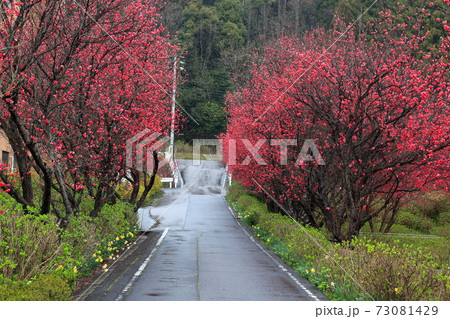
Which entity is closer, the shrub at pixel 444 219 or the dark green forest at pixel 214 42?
the shrub at pixel 444 219

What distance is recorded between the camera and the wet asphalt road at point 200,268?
10.2 m

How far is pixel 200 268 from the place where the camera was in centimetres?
1355

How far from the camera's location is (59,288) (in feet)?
25.6

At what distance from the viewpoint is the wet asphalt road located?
401 inches

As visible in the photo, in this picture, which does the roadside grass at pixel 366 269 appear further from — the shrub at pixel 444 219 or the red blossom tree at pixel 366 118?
the shrub at pixel 444 219

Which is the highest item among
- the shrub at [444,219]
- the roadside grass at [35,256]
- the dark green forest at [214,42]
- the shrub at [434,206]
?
the dark green forest at [214,42]

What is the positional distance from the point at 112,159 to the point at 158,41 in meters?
4.27

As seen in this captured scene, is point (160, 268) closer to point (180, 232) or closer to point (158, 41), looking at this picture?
point (158, 41)

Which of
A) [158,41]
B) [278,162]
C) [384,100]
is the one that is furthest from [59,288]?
[278,162]

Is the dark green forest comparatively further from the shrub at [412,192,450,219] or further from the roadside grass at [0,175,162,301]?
the roadside grass at [0,175,162,301]

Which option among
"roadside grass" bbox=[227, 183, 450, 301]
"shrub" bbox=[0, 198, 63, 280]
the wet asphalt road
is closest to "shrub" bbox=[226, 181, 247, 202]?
the wet asphalt road

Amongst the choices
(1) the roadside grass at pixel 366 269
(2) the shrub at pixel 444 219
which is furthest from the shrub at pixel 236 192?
(1) the roadside grass at pixel 366 269

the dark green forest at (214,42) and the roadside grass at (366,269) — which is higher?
the dark green forest at (214,42)

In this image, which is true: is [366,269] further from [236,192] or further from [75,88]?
[236,192]
